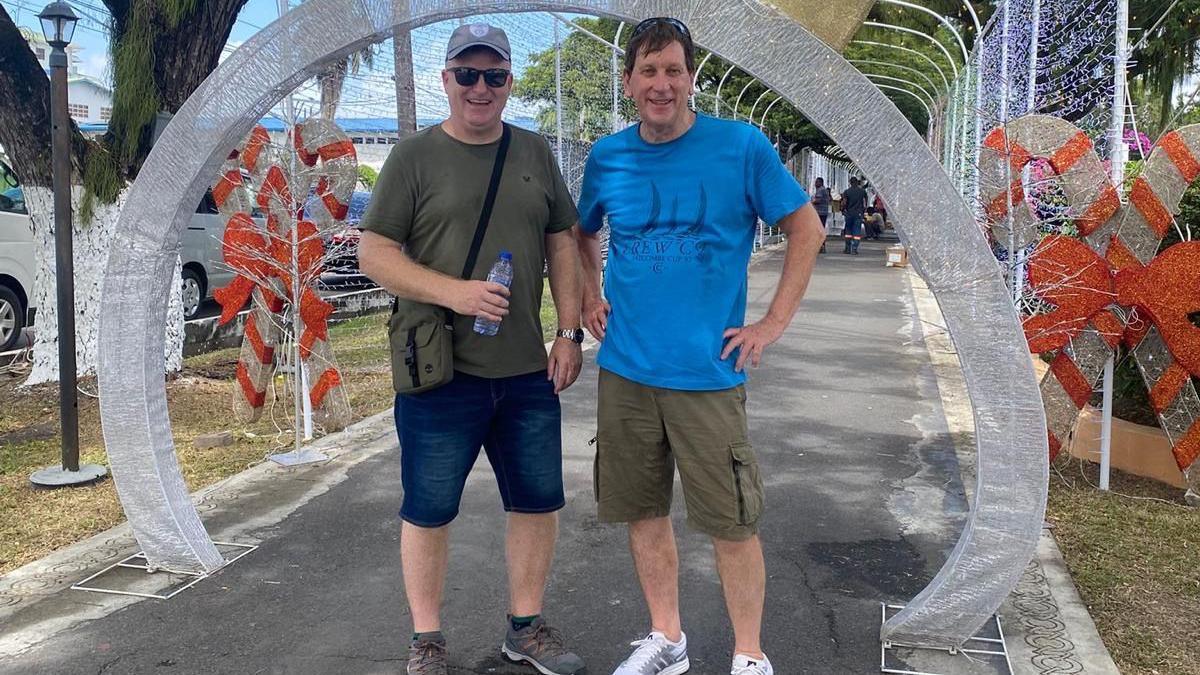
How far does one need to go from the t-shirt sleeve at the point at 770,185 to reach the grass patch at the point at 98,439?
131 inches

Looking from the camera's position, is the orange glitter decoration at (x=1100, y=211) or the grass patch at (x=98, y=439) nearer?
the grass patch at (x=98, y=439)

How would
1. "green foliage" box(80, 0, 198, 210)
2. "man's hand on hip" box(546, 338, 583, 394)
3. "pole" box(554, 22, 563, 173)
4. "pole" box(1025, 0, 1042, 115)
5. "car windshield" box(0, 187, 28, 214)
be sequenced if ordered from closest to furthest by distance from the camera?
1. "man's hand on hip" box(546, 338, 583, 394)
2. "green foliage" box(80, 0, 198, 210)
3. "pole" box(1025, 0, 1042, 115)
4. "pole" box(554, 22, 563, 173)
5. "car windshield" box(0, 187, 28, 214)

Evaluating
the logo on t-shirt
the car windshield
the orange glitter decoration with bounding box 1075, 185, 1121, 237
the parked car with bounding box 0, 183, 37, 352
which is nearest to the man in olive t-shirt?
the logo on t-shirt

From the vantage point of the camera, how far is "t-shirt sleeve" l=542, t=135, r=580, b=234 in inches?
119

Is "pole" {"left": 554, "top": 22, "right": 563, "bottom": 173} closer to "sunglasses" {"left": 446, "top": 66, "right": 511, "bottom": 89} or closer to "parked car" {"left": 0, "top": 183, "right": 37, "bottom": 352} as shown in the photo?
"parked car" {"left": 0, "top": 183, "right": 37, "bottom": 352}

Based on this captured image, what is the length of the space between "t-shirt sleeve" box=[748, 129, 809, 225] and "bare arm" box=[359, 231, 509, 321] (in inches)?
29.4

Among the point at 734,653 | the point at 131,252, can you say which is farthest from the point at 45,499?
the point at 734,653

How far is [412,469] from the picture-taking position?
119 inches

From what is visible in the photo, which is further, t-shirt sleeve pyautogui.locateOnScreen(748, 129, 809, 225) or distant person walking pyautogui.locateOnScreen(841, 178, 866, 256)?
distant person walking pyautogui.locateOnScreen(841, 178, 866, 256)

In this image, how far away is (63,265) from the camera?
16.7ft

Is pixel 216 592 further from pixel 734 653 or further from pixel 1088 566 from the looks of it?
pixel 1088 566

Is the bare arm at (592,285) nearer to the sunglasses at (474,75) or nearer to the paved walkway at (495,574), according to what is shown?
the sunglasses at (474,75)

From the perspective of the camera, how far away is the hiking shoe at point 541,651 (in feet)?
10.3

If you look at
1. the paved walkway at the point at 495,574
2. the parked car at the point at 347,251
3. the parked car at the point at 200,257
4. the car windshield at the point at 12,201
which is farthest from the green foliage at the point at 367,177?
the paved walkway at the point at 495,574
